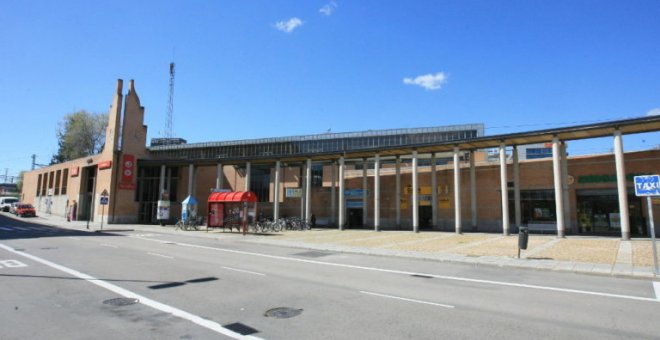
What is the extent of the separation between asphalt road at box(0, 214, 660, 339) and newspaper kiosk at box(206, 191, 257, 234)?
57.0 ft

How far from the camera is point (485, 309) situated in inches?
320

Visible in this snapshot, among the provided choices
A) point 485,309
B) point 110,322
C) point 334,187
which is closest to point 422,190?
point 334,187

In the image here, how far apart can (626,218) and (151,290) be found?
996 inches

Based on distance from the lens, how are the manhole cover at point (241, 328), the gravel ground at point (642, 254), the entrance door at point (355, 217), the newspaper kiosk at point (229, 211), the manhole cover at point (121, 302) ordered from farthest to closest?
1. the entrance door at point (355, 217)
2. the newspaper kiosk at point (229, 211)
3. the gravel ground at point (642, 254)
4. the manhole cover at point (121, 302)
5. the manhole cover at point (241, 328)

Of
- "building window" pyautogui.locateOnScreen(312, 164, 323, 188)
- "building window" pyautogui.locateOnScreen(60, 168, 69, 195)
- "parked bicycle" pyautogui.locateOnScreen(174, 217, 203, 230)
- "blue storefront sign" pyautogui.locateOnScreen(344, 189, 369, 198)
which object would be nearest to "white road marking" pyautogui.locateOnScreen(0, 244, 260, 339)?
"parked bicycle" pyautogui.locateOnScreen(174, 217, 203, 230)

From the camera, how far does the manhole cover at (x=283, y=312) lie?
24.3 ft

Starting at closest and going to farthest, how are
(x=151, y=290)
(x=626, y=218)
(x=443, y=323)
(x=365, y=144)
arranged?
(x=443, y=323) < (x=151, y=290) < (x=626, y=218) < (x=365, y=144)

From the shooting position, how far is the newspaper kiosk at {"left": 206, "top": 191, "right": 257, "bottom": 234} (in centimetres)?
3231

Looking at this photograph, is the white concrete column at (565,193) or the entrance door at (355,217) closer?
the white concrete column at (565,193)

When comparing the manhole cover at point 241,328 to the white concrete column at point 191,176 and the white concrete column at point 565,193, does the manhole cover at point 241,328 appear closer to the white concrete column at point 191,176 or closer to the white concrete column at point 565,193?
the white concrete column at point 565,193

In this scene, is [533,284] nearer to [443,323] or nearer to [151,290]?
[443,323]

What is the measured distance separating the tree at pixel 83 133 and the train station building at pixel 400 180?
628cm

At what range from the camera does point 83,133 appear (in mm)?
70125

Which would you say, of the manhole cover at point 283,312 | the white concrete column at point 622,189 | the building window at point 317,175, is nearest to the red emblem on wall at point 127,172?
the building window at point 317,175
